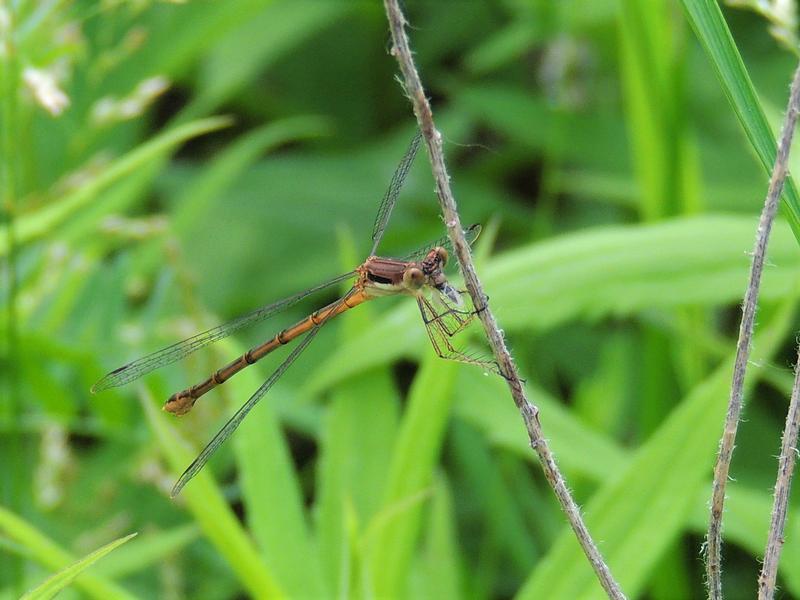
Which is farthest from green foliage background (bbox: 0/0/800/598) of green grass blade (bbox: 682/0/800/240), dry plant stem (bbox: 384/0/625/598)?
dry plant stem (bbox: 384/0/625/598)

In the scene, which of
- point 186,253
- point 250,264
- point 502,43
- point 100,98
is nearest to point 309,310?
point 250,264

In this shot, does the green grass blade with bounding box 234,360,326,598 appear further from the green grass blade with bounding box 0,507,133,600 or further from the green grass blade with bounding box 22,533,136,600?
the green grass blade with bounding box 22,533,136,600

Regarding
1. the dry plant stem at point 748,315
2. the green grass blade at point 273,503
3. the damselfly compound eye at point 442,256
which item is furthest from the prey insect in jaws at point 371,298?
the dry plant stem at point 748,315

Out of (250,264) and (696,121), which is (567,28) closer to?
(696,121)

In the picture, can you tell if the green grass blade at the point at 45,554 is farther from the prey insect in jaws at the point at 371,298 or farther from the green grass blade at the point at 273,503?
the green grass blade at the point at 273,503

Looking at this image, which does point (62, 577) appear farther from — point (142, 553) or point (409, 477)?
point (142, 553)

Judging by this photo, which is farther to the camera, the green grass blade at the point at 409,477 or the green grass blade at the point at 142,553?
the green grass blade at the point at 142,553
